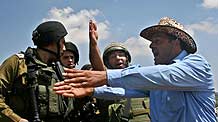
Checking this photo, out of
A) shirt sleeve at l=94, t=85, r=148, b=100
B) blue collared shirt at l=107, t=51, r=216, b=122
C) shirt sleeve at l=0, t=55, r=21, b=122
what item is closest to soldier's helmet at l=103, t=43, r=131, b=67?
shirt sleeve at l=0, t=55, r=21, b=122

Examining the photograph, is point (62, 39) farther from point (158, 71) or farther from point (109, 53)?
point (158, 71)

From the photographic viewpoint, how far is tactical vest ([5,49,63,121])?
5.30m

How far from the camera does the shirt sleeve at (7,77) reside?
16.9ft

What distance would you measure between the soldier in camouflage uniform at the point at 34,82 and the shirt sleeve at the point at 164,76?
2.08 metres

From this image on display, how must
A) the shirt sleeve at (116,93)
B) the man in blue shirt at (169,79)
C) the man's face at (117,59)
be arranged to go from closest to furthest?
the man in blue shirt at (169,79), the shirt sleeve at (116,93), the man's face at (117,59)

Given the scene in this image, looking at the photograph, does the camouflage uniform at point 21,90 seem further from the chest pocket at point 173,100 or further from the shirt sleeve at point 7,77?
the chest pocket at point 173,100

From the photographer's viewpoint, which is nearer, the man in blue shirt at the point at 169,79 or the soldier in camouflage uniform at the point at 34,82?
the man in blue shirt at the point at 169,79

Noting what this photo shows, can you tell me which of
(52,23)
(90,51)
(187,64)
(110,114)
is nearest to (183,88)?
(187,64)

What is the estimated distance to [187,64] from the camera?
365cm

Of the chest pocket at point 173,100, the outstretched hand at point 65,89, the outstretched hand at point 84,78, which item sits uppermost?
the outstretched hand at point 84,78

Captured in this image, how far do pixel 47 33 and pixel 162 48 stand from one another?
6.68 ft

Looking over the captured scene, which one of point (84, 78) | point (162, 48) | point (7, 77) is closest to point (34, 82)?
point (7, 77)

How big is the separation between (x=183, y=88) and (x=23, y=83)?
2.41 meters

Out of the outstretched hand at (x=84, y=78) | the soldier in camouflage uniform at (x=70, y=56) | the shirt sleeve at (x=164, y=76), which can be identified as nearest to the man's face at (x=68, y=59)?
the soldier in camouflage uniform at (x=70, y=56)
